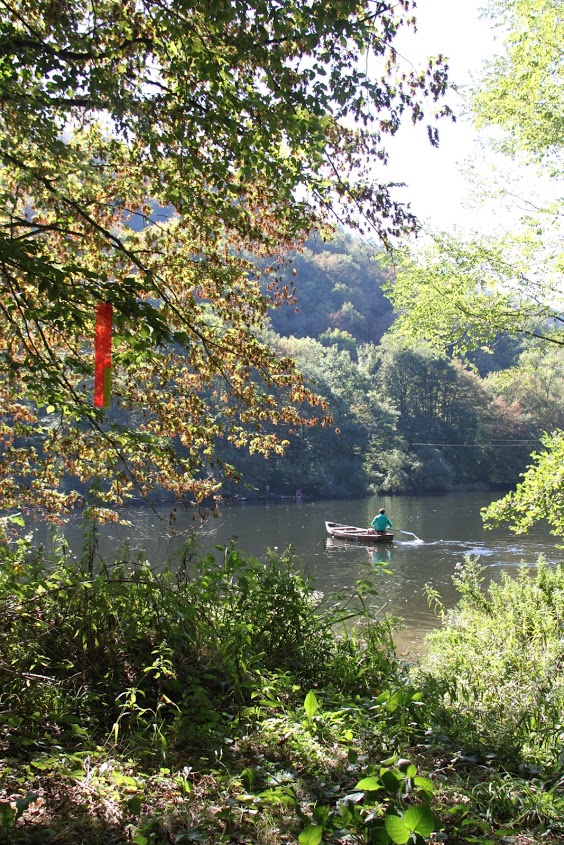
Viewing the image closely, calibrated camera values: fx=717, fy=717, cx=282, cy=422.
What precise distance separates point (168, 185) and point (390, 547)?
73.7 ft

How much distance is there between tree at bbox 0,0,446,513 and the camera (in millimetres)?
4582

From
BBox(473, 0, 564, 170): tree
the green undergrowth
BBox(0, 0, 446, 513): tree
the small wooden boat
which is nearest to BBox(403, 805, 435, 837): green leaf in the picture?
the green undergrowth

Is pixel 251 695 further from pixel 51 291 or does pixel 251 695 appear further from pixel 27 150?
pixel 27 150

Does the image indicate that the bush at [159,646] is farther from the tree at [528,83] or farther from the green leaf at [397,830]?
the tree at [528,83]

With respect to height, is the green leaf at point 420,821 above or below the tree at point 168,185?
below

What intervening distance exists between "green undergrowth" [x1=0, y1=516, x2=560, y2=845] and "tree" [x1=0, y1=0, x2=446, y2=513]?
4.10 ft

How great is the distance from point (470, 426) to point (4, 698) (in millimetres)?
68756

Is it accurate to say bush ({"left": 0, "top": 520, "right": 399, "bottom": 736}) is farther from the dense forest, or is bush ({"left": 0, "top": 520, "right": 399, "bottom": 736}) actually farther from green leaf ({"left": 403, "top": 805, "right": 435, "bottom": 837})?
the dense forest

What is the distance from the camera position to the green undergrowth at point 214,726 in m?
2.56

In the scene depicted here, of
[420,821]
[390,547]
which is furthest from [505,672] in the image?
[390,547]

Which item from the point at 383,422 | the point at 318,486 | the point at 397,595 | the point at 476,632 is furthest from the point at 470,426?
the point at 476,632

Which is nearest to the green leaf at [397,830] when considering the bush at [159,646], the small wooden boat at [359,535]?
the bush at [159,646]

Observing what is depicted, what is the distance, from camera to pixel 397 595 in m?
17.8

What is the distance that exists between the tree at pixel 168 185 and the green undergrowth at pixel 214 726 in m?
1.25
